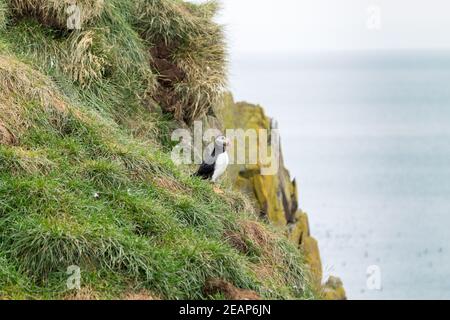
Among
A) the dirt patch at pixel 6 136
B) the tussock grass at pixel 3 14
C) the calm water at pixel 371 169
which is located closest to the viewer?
the dirt patch at pixel 6 136

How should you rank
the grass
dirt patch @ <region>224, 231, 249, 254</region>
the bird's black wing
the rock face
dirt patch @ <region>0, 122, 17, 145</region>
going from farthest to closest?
the rock face
the bird's black wing
dirt patch @ <region>224, 231, 249, 254</region>
dirt patch @ <region>0, 122, 17, 145</region>
the grass

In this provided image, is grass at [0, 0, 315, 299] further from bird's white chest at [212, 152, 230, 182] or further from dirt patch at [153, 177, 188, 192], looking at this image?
bird's white chest at [212, 152, 230, 182]

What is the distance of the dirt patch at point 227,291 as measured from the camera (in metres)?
7.40

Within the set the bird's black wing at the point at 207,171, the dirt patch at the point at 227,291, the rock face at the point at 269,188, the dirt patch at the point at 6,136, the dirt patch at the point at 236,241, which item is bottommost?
the dirt patch at the point at 227,291

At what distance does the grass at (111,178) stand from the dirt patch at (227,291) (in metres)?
0.07

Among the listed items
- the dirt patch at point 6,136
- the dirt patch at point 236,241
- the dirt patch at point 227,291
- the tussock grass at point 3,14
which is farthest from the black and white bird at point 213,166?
the tussock grass at point 3,14

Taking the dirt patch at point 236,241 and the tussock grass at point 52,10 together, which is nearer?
the dirt patch at point 236,241

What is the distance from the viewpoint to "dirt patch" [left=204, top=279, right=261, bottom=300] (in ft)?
24.3

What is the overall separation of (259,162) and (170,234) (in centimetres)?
684

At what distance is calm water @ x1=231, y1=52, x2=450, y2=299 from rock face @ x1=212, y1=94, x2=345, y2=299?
1084 millimetres

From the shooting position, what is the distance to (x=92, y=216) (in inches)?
307

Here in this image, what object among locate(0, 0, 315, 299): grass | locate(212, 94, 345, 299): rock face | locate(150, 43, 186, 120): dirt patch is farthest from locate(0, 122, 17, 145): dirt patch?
locate(212, 94, 345, 299): rock face

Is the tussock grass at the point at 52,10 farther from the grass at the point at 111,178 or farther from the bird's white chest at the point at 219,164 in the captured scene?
the bird's white chest at the point at 219,164

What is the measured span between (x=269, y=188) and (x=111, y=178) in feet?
21.8
